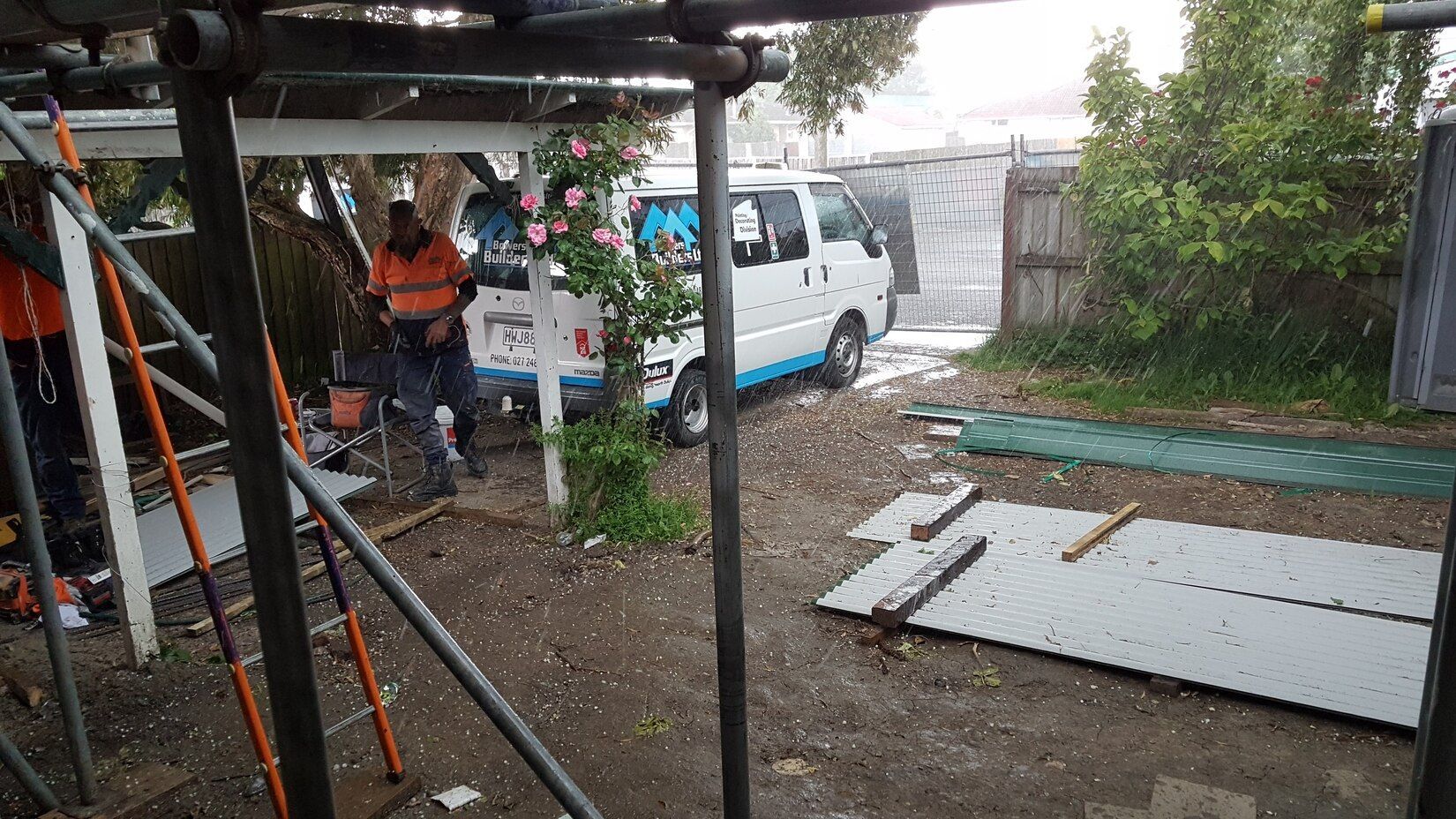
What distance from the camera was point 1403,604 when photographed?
15.3 ft

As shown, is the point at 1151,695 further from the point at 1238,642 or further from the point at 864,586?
the point at 864,586

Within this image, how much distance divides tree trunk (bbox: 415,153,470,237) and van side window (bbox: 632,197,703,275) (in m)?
3.10

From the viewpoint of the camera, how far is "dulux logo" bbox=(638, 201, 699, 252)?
7031mm

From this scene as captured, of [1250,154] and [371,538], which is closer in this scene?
[371,538]

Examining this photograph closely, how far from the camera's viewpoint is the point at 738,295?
7969mm

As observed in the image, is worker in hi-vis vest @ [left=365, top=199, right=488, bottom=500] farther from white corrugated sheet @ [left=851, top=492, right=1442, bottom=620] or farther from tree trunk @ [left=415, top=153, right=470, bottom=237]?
white corrugated sheet @ [left=851, top=492, right=1442, bottom=620]

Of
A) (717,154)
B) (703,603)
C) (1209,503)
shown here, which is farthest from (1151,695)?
(717,154)

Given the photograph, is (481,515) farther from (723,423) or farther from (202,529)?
(723,423)

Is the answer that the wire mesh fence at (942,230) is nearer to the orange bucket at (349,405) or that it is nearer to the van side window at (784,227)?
the van side window at (784,227)

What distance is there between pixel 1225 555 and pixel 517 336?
4.90 meters

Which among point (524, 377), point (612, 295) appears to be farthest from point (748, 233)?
point (612, 295)

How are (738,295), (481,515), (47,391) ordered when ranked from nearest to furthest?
(47,391)
(481,515)
(738,295)

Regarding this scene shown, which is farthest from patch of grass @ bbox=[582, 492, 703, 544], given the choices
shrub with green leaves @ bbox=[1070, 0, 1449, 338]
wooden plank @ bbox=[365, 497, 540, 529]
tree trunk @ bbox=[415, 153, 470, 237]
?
shrub with green leaves @ bbox=[1070, 0, 1449, 338]

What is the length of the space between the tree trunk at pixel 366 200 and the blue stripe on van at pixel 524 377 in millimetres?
2593
